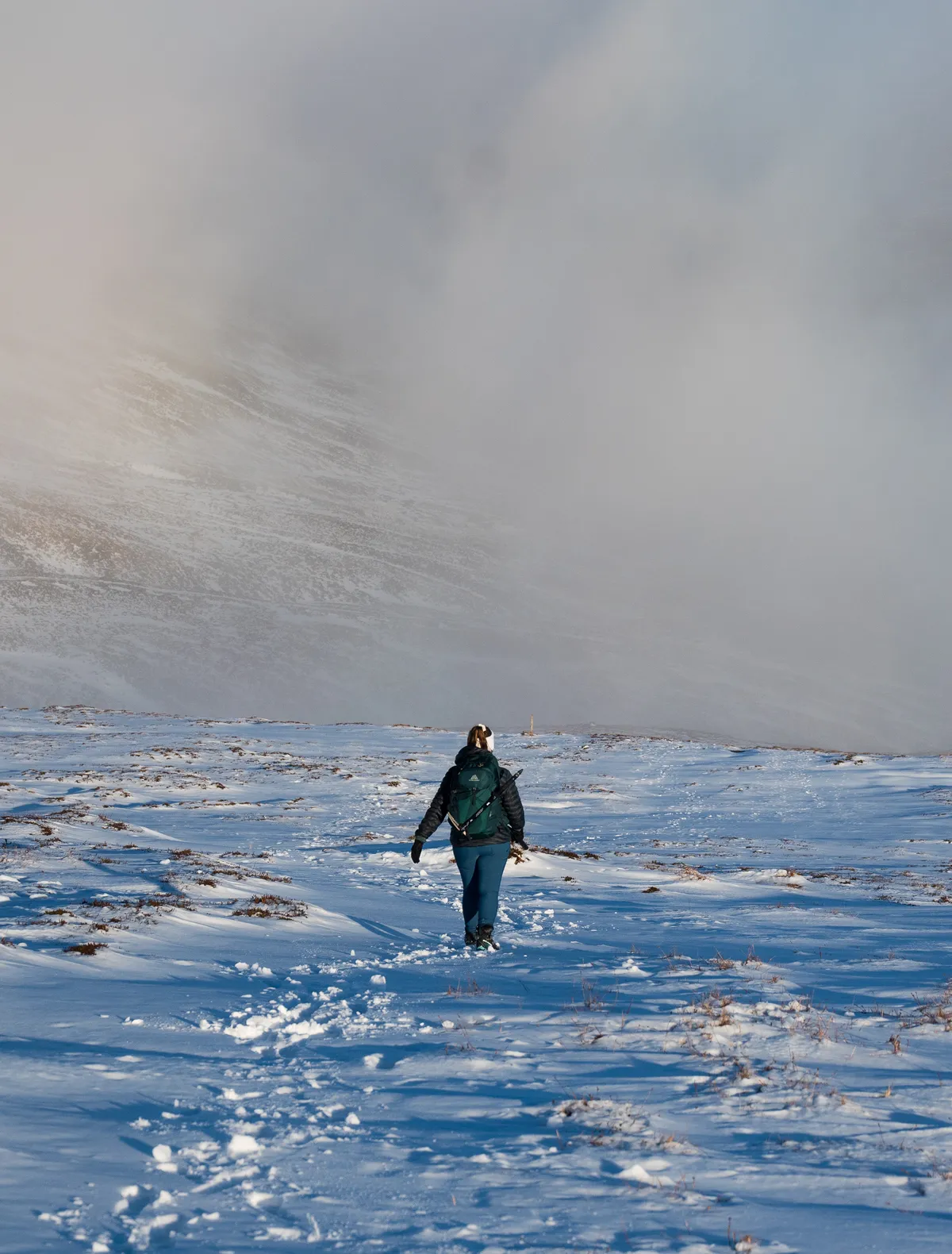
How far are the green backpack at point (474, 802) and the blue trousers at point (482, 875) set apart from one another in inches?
7.9

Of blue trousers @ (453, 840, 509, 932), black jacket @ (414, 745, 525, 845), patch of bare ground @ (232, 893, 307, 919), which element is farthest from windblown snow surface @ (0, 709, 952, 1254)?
black jacket @ (414, 745, 525, 845)

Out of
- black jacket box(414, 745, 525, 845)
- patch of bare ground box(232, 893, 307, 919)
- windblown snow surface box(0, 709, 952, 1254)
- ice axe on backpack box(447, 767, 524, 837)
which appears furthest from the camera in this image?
patch of bare ground box(232, 893, 307, 919)

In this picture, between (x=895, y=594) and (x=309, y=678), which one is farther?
(x=895, y=594)

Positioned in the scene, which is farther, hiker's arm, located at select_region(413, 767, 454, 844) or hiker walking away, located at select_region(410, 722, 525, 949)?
hiker's arm, located at select_region(413, 767, 454, 844)

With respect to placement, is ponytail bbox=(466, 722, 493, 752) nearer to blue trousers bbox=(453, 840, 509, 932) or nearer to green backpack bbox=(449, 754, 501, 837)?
green backpack bbox=(449, 754, 501, 837)

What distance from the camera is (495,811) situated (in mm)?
10703

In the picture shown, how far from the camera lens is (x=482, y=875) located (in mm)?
10711

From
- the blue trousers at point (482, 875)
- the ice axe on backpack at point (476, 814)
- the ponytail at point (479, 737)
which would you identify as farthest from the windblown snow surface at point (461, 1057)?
the ponytail at point (479, 737)

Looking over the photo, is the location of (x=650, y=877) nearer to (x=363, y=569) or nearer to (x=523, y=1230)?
(x=523, y=1230)

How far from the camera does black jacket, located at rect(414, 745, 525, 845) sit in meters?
10.7

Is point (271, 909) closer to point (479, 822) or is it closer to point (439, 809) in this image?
point (439, 809)

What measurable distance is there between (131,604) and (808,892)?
95.9 meters

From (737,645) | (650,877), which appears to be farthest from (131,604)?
(650,877)

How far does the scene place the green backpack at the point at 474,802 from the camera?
1062 centimetres
